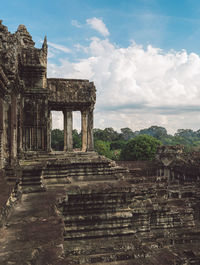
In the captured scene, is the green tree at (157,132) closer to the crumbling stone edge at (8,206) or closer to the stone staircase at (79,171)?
the stone staircase at (79,171)

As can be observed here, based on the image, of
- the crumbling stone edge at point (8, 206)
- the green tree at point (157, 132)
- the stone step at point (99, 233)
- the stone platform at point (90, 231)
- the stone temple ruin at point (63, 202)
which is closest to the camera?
the stone platform at point (90, 231)

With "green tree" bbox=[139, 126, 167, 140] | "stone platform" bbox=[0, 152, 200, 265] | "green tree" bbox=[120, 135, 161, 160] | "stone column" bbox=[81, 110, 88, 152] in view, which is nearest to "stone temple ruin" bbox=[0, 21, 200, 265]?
"stone platform" bbox=[0, 152, 200, 265]

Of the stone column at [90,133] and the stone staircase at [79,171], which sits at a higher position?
the stone column at [90,133]

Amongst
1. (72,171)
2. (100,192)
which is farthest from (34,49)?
(100,192)

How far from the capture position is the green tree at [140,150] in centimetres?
4119

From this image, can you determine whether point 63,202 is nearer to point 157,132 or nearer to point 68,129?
point 68,129

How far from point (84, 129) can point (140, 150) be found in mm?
30968

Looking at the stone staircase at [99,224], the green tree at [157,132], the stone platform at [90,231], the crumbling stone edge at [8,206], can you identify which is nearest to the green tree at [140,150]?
the stone platform at [90,231]

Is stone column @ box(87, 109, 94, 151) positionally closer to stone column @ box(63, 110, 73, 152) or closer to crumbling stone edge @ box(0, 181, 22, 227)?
stone column @ box(63, 110, 73, 152)

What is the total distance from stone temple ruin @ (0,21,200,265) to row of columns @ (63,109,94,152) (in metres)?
0.06

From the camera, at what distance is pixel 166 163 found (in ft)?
90.4

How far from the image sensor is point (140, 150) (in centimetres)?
4147

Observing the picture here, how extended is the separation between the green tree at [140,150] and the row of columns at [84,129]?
30346 millimetres

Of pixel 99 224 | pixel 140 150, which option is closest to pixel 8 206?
pixel 99 224
